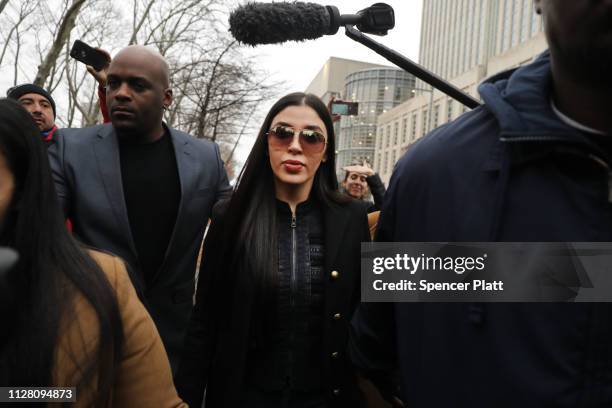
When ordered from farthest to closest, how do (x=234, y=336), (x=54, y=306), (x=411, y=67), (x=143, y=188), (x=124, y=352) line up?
(x=143, y=188)
(x=234, y=336)
(x=411, y=67)
(x=124, y=352)
(x=54, y=306)

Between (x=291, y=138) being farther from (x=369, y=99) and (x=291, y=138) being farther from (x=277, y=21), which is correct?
(x=369, y=99)

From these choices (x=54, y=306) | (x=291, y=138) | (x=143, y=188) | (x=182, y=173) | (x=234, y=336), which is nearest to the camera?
(x=54, y=306)

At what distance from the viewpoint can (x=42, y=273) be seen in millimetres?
1245

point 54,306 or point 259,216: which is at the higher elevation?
point 259,216

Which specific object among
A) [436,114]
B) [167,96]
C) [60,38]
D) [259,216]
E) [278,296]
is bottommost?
[278,296]

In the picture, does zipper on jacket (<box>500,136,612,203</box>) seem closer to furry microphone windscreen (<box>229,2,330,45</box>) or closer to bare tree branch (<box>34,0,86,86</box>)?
furry microphone windscreen (<box>229,2,330,45</box>)

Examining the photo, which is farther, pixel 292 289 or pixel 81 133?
pixel 81 133

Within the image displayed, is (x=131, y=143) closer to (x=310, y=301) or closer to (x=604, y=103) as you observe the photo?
(x=310, y=301)

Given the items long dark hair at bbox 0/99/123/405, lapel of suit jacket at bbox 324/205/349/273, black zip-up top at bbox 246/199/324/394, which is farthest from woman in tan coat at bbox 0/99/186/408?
lapel of suit jacket at bbox 324/205/349/273

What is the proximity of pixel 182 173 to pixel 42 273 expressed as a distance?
1619 mm

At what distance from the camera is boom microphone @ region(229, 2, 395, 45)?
5.28 ft

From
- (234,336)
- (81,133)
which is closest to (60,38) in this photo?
(81,133)

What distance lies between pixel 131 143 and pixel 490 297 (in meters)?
2.43

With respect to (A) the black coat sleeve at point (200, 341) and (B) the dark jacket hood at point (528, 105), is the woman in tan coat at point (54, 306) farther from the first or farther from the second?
(B) the dark jacket hood at point (528, 105)
